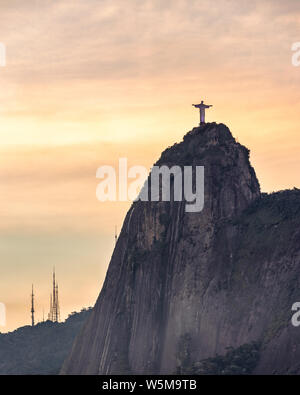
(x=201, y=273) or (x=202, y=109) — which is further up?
(x=202, y=109)

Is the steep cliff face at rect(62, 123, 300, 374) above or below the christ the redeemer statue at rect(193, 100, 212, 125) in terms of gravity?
below

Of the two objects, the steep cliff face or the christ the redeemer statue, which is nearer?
the steep cliff face

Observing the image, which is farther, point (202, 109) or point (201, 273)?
point (202, 109)

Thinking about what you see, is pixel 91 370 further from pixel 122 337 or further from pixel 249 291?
pixel 249 291

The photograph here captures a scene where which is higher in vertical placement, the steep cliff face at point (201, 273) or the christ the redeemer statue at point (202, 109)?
the christ the redeemer statue at point (202, 109)

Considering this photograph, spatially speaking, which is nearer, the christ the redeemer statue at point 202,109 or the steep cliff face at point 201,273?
the steep cliff face at point 201,273
